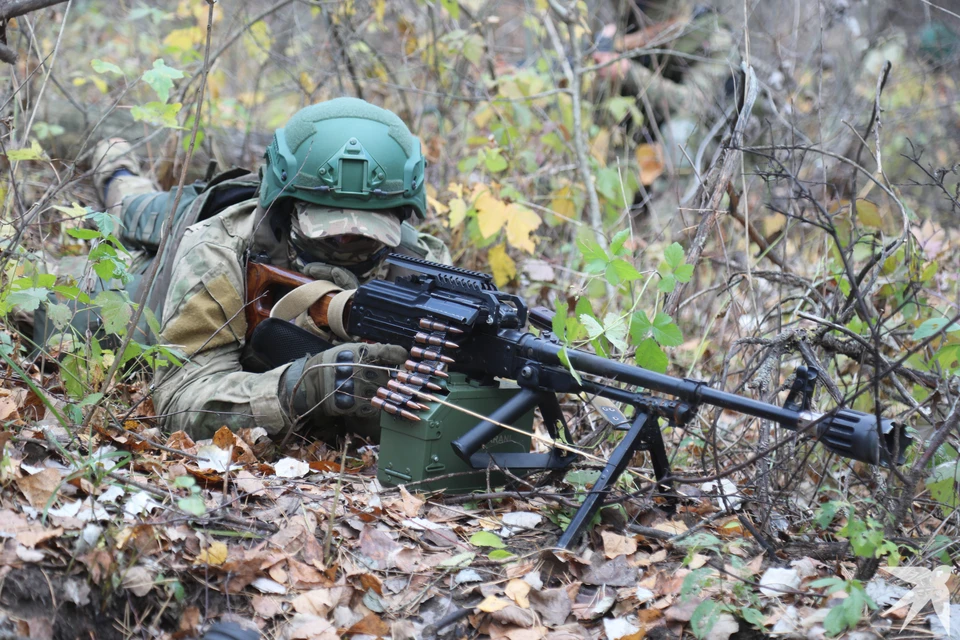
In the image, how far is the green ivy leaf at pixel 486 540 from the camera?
3.04m

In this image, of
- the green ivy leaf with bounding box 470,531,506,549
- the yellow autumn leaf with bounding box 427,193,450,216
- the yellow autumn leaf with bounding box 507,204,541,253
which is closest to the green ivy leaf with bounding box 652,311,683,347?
the green ivy leaf with bounding box 470,531,506,549

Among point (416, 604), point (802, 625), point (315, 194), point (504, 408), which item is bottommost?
point (416, 604)

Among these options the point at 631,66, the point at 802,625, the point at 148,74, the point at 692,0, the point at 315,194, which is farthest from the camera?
the point at 692,0

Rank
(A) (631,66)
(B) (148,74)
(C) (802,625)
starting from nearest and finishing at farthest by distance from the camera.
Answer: (C) (802,625), (B) (148,74), (A) (631,66)

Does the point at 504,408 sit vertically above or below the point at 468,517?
above

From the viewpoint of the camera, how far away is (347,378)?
3.64 meters

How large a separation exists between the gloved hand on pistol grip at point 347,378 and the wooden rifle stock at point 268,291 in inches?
11.6

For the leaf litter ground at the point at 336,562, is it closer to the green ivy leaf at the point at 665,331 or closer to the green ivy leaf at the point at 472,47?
the green ivy leaf at the point at 665,331

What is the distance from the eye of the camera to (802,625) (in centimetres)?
258

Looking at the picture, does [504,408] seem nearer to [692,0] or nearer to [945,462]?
[945,462]

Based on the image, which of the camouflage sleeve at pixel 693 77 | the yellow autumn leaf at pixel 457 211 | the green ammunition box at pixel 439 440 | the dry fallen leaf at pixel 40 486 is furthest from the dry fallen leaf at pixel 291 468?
the camouflage sleeve at pixel 693 77

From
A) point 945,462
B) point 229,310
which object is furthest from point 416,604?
point 945,462

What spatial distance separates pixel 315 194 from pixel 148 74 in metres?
0.86

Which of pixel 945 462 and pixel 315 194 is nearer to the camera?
pixel 945 462
